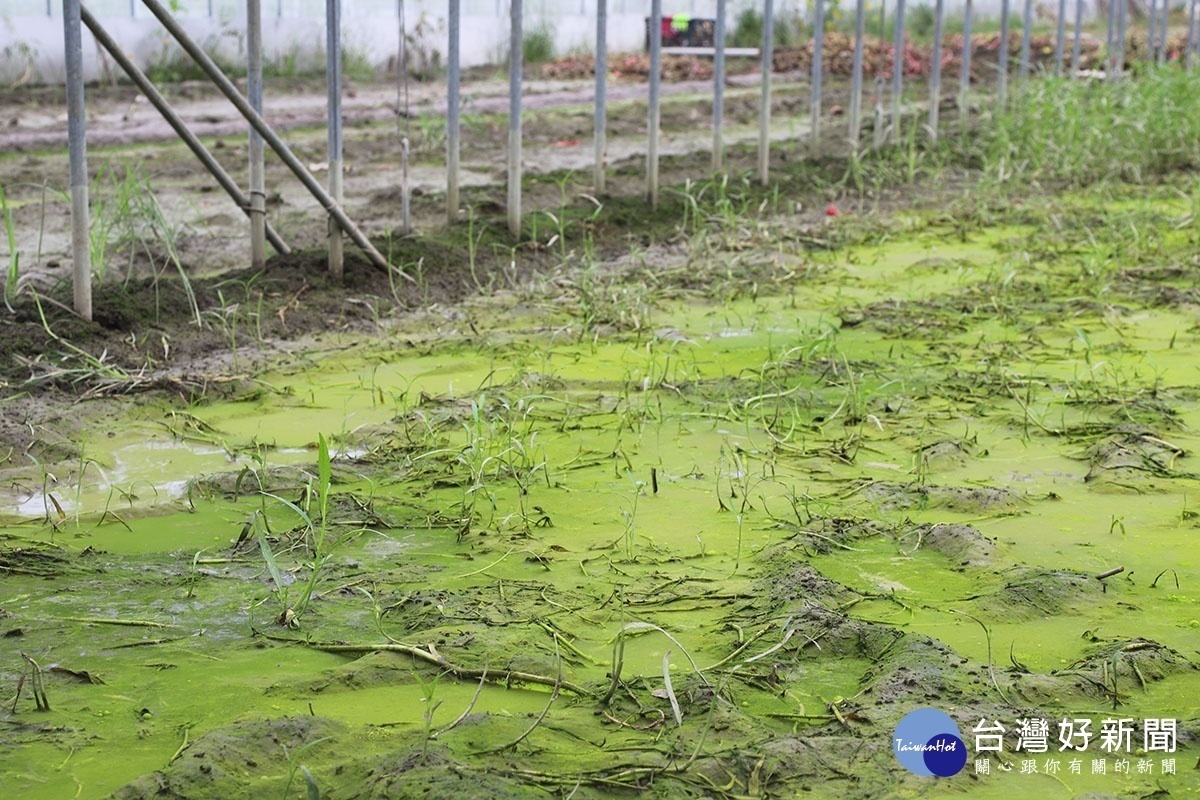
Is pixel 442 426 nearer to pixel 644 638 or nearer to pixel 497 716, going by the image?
pixel 644 638

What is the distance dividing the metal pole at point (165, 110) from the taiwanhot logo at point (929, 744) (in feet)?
14.2

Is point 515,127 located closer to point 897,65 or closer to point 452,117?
point 452,117

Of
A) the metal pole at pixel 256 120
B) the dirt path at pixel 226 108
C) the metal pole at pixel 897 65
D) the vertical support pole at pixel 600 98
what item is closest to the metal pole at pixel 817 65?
the metal pole at pixel 897 65

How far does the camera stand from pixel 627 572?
3508 mm

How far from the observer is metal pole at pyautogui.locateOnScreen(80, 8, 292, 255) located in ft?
18.7

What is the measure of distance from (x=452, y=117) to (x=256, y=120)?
1.55 m

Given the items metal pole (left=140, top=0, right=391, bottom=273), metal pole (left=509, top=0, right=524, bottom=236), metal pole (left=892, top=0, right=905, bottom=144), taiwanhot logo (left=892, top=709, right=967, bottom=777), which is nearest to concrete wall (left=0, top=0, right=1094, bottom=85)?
metal pole (left=892, top=0, right=905, bottom=144)

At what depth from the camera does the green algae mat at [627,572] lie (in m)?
2.55

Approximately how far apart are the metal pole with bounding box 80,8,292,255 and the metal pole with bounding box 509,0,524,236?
54.2 inches

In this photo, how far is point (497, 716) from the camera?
2.69 meters

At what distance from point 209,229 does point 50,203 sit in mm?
1292

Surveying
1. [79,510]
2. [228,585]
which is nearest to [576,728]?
[228,585]

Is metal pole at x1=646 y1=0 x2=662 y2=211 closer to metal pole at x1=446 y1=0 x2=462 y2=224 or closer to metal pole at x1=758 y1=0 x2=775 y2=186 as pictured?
metal pole at x1=758 y1=0 x2=775 y2=186

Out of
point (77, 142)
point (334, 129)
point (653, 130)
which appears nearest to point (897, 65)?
point (653, 130)
